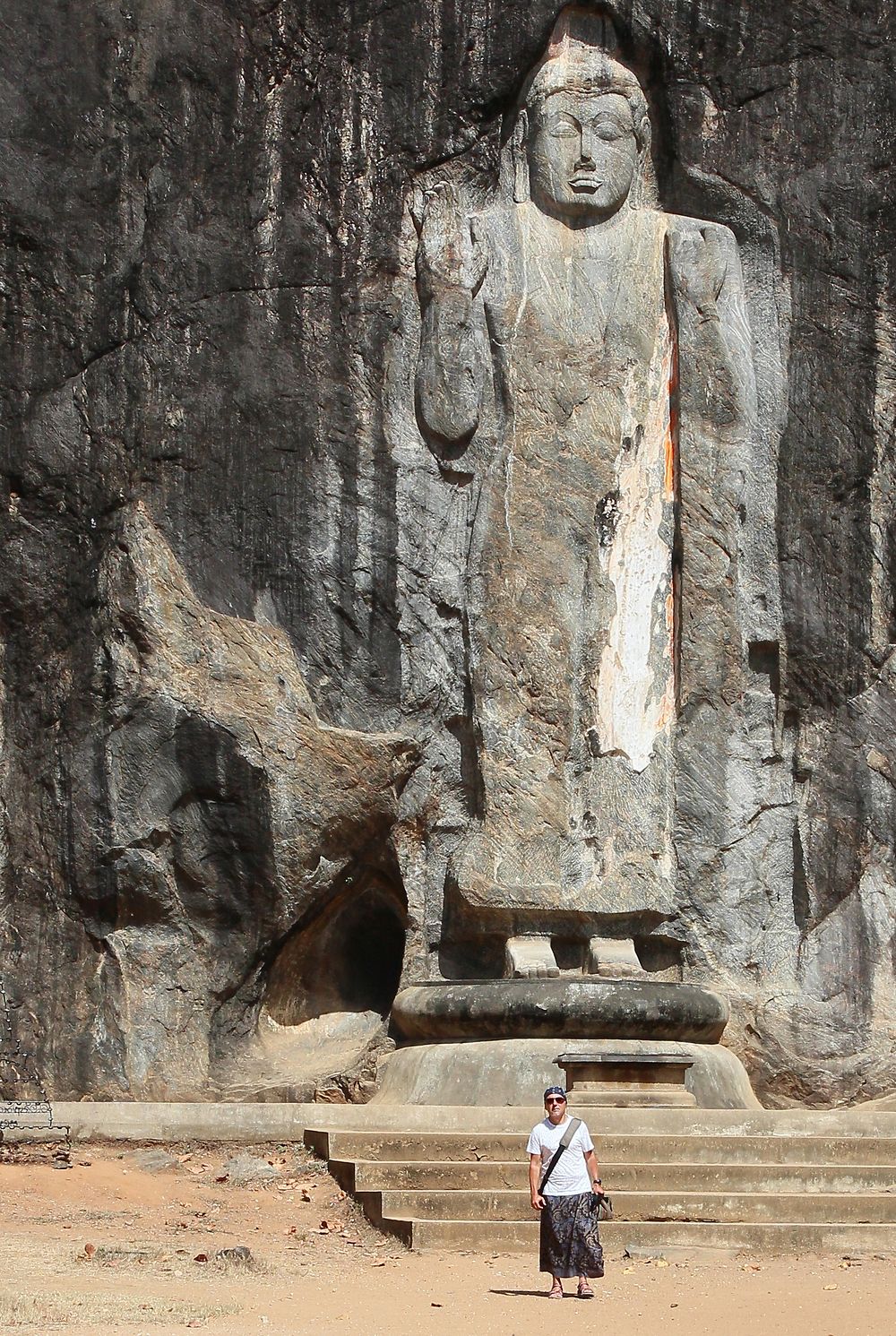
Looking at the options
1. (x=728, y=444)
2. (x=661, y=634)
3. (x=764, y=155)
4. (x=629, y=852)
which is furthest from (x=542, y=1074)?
(x=764, y=155)

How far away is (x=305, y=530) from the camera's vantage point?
1372cm

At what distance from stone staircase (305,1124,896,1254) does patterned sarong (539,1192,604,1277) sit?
3.01 ft

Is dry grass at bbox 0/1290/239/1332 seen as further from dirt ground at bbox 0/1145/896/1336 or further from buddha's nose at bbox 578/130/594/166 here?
buddha's nose at bbox 578/130/594/166

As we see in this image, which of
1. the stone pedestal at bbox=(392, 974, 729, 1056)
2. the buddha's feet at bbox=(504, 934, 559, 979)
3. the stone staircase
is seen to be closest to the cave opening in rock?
the buddha's feet at bbox=(504, 934, 559, 979)

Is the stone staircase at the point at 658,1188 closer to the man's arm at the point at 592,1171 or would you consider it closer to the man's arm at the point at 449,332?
the man's arm at the point at 592,1171

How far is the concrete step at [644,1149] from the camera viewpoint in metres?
10.9

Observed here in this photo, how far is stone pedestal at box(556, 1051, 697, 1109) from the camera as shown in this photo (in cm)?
1191

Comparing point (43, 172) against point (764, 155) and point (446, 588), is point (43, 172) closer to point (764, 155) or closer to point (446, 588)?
point (446, 588)

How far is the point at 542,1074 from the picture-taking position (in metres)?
12.1

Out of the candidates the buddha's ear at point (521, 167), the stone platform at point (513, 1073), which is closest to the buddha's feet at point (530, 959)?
the stone platform at point (513, 1073)

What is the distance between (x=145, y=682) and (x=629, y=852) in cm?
287

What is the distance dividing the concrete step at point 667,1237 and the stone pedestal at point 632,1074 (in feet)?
5.74

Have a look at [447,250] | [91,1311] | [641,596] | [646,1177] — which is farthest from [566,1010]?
[447,250]

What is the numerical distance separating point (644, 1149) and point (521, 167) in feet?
20.1
